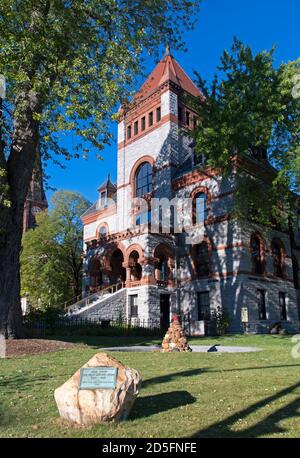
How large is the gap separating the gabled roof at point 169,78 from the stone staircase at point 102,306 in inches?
642

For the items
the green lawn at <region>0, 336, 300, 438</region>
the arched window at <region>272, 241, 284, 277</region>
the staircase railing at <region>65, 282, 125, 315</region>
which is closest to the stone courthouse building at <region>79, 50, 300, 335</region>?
the arched window at <region>272, 241, 284, 277</region>

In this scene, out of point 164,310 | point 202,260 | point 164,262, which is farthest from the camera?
point 164,262

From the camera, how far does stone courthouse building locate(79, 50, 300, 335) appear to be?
26562 millimetres

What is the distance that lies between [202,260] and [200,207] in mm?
3966

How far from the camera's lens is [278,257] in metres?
→ 30.2

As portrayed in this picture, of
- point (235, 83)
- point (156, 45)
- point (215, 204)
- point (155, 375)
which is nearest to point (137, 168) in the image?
point (215, 204)

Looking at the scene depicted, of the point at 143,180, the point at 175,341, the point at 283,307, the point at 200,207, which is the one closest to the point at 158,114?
the point at 143,180

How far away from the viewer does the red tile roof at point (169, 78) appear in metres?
33.9

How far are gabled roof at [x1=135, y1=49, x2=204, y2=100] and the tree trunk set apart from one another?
19.3 m

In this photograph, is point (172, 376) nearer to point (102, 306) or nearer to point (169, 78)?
point (102, 306)

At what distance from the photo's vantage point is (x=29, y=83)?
1403cm

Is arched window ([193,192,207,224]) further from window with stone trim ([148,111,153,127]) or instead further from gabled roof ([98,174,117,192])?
gabled roof ([98,174,117,192])
